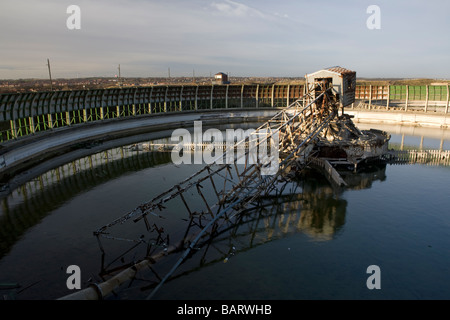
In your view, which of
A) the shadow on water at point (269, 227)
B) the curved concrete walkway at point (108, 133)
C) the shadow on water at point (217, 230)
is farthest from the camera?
the curved concrete walkway at point (108, 133)

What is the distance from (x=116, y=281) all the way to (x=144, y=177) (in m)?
23.0

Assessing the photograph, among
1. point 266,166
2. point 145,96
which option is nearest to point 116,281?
point 266,166

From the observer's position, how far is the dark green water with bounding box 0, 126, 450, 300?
1977cm

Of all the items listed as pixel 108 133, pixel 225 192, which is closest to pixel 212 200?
pixel 225 192

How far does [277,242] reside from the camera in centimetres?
2552

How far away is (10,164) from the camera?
42.8 m

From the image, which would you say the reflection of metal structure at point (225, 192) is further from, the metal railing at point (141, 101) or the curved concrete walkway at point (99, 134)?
the metal railing at point (141, 101)

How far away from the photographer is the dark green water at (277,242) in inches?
778

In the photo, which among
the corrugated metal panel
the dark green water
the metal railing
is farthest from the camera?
the metal railing

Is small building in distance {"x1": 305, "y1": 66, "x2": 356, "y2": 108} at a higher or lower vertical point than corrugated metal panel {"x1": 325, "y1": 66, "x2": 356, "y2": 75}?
lower

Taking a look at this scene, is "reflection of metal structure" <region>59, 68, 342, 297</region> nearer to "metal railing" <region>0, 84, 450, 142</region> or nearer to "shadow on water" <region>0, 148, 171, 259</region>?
"shadow on water" <region>0, 148, 171, 259</region>

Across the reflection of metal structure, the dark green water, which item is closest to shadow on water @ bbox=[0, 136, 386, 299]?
the dark green water

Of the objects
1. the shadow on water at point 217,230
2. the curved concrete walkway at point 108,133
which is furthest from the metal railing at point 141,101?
the shadow on water at point 217,230

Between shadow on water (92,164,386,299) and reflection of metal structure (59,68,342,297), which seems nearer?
shadow on water (92,164,386,299)
